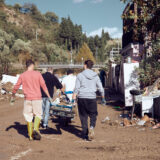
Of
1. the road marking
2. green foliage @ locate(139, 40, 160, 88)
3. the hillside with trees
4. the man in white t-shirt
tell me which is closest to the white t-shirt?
the man in white t-shirt

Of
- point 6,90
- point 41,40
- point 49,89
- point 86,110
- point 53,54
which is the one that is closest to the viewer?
point 86,110

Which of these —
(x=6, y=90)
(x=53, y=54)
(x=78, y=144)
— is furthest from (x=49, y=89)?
(x=53, y=54)

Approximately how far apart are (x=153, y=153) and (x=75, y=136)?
2.79m

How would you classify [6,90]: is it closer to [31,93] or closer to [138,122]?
[138,122]

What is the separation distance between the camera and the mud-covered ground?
596 centimetres

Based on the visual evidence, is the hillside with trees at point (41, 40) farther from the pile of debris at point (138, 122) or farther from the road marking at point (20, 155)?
the road marking at point (20, 155)

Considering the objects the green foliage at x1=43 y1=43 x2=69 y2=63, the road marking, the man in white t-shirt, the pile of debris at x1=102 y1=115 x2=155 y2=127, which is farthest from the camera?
the green foliage at x1=43 y1=43 x2=69 y2=63

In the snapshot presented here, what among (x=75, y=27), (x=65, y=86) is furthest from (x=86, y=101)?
Result: (x=75, y=27)

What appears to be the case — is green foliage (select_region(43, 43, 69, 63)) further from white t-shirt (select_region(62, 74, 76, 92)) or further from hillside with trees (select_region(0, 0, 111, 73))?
white t-shirt (select_region(62, 74, 76, 92))

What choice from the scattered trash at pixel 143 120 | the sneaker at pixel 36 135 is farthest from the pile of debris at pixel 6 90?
the sneaker at pixel 36 135

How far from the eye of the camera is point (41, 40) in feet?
459

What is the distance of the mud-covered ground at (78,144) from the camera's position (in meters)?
5.96

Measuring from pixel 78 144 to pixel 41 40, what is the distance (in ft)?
444

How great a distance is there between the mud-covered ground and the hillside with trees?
60.3 meters
